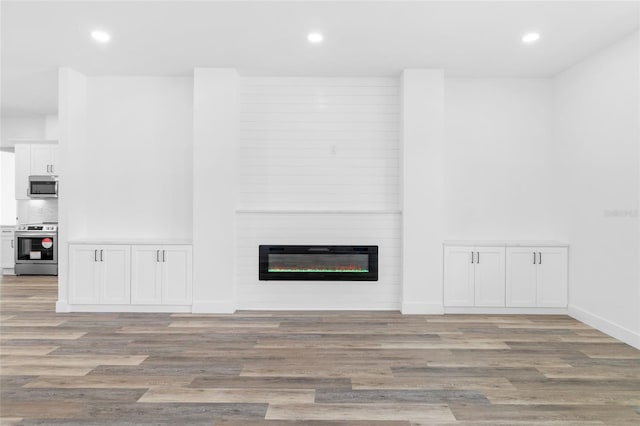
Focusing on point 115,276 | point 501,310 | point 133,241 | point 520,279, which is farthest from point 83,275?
point 520,279

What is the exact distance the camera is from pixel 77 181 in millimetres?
5473

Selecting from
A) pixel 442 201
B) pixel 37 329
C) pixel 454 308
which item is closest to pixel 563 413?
pixel 454 308

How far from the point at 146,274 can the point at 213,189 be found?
131 cm

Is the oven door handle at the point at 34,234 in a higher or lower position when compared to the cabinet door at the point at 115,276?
higher

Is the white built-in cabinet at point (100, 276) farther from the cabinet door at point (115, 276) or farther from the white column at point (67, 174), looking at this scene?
the white column at point (67, 174)

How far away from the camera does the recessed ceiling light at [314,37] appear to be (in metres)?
4.31

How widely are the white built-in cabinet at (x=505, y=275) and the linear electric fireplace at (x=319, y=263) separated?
984 mm

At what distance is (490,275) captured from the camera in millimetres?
5332

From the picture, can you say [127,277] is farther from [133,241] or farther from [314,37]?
[314,37]

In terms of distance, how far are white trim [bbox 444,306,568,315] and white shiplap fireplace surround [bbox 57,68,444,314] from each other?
2.26ft

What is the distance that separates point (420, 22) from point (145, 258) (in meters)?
4.01

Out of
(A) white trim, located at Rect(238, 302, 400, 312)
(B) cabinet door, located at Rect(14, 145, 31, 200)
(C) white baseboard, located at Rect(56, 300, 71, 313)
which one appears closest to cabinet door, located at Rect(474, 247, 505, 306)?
(A) white trim, located at Rect(238, 302, 400, 312)

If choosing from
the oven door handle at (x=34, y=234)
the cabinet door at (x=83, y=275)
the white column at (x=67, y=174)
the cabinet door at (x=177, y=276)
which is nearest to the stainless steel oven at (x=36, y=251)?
the oven door handle at (x=34, y=234)

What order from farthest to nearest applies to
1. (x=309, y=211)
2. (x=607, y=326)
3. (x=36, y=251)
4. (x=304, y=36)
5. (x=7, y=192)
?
(x=7, y=192), (x=36, y=251), (x=309, y=211), (x=607, y=326), (x=304, y=36)
